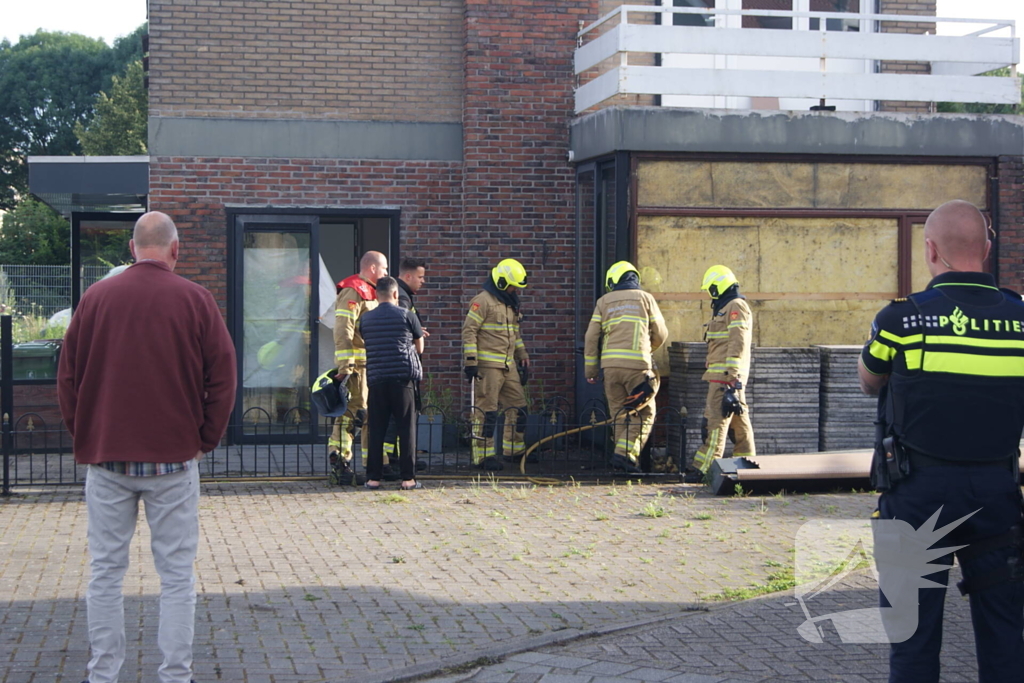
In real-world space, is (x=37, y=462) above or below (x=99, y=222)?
below

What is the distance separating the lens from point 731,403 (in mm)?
9977

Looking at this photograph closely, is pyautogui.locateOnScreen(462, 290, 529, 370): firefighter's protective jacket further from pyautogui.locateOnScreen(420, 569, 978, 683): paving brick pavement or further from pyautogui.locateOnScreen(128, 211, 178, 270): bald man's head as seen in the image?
pyautogui.locateOnScreen(128, 211, 178, 270): bald man's head

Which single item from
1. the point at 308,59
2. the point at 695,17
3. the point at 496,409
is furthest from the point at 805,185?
the point at 308,59

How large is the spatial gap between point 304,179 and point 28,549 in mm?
6176

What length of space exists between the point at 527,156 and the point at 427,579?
705 centimetres

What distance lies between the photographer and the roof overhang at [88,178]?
11938 millimetres

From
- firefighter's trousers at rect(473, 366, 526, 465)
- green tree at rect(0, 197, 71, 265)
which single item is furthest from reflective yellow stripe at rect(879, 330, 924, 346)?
green tree at rect(0, 197, 71, 265)

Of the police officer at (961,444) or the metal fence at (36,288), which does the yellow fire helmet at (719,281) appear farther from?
the metal fence at (36,288)

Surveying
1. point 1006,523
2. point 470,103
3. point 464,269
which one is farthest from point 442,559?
point 470,103

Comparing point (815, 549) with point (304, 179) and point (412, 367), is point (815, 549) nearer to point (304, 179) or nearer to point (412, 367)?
point (412, 367)

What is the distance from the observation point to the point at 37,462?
38.3 ft

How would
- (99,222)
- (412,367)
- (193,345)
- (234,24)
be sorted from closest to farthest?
(193,345) → (412,367) → (234,24) → (99,222)

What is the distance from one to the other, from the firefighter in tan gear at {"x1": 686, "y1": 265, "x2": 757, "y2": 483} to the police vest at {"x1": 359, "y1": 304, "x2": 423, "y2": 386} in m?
2.80

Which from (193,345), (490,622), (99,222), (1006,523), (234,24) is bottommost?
(490,622)
